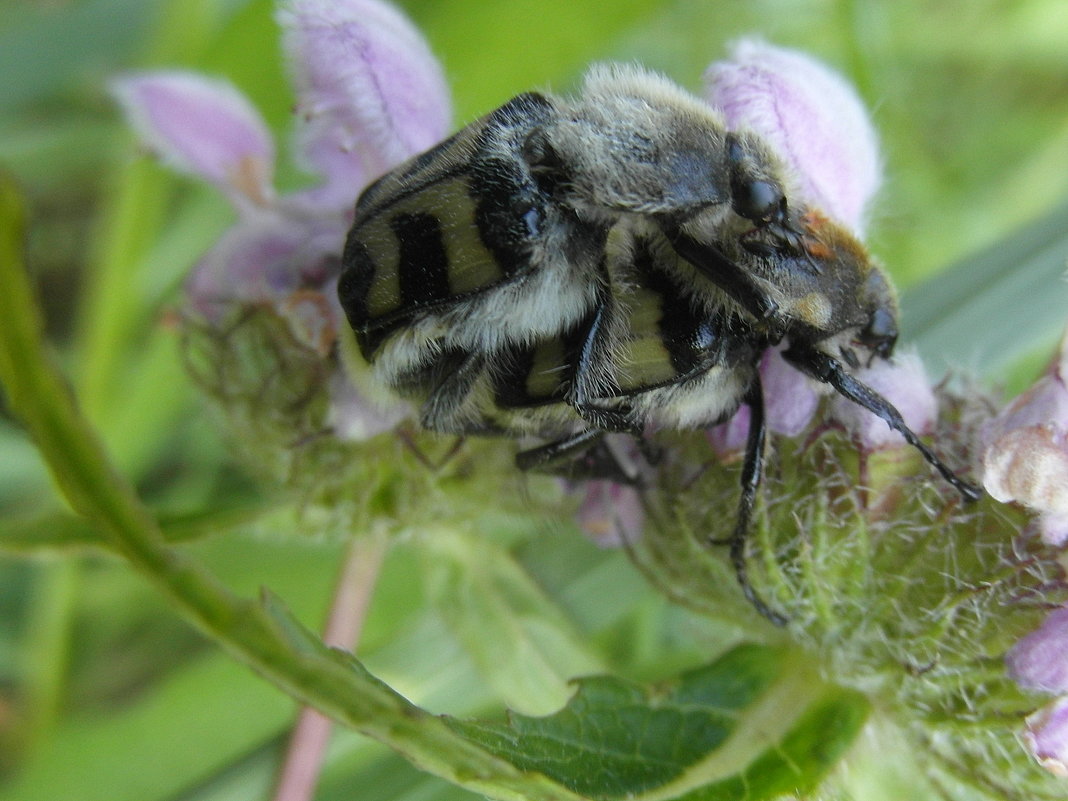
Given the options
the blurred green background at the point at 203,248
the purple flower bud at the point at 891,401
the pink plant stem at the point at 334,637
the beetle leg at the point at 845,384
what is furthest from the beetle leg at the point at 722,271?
the pink plant stem at the point at 334,637

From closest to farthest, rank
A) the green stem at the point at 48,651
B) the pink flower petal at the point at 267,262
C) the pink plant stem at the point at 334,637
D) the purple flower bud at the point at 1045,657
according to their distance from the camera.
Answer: the purple flower bud at the point at 1045,657 < the pink flower petal at the point at 267,262 < the pink plant stem at the point at 334,637 < the green stem at the point at 48,651

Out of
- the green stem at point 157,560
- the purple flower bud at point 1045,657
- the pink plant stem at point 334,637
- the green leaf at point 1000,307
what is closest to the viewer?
the green stem at point 157,560

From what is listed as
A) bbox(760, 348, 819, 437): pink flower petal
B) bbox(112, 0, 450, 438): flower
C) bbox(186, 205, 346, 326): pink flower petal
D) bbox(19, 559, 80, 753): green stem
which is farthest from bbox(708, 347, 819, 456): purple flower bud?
bbox(19, 559, 80, 753): green stem

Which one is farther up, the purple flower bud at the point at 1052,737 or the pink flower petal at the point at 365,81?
the pink flower petal at the point at 365,81

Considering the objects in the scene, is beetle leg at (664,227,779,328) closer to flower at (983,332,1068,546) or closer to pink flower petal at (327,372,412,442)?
flower at (983,332,1068,546)

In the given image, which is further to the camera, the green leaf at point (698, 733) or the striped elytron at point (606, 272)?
the green leaf at point (698, 733)

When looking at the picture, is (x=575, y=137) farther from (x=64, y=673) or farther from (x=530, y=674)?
(x=64, y=673)

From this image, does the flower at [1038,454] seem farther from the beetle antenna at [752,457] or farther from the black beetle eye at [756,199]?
the black beetle eye at [756,199]
